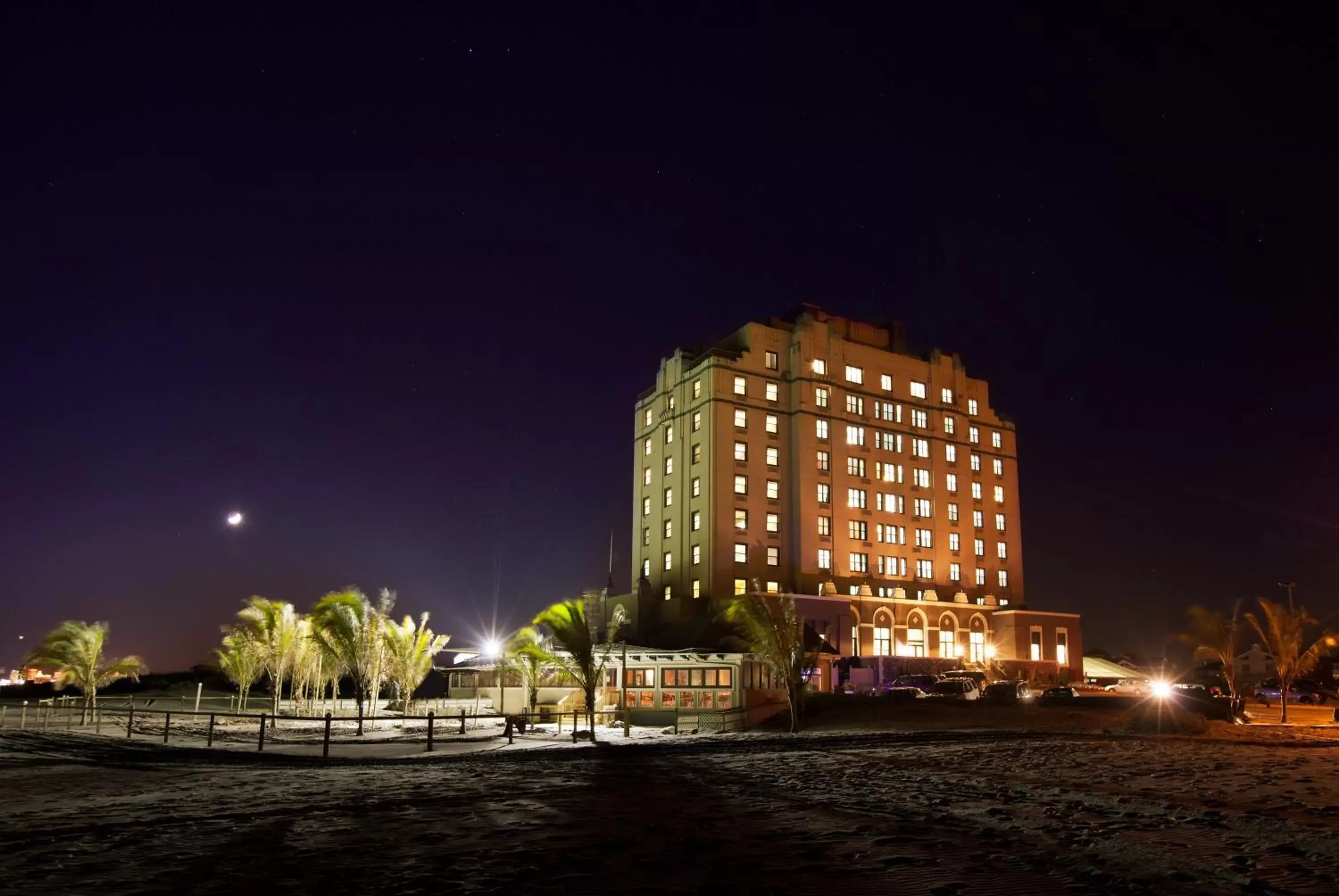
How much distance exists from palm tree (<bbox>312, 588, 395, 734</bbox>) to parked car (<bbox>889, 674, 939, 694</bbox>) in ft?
90.3

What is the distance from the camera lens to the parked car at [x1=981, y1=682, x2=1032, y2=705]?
4572 cm

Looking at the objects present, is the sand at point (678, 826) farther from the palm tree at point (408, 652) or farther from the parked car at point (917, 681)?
the parked car at point (917, 681)

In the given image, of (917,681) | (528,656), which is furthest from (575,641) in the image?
(917,681)

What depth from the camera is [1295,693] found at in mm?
64562

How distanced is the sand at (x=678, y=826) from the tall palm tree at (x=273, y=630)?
79.7 ft

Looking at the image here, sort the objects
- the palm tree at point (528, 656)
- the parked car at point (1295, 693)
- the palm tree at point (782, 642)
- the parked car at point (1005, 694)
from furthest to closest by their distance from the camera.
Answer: the parked car at point (1295, 693)
the parked car at point (1005, 694)
the palm tree at point (528, 656)
the palm tree at point (782, 642)

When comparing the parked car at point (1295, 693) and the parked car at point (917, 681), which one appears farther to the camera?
the parked car at point (1295, 693)

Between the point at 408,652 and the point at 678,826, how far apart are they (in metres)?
36.3

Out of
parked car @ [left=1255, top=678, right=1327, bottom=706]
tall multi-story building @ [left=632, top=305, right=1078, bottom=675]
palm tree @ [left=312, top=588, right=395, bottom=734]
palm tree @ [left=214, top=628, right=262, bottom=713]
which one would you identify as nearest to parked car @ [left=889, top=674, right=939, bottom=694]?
tall multi-story building @ [left=632, top=305, right=1078, bottom=675]

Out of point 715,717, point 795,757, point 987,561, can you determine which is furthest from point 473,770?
point 987,561

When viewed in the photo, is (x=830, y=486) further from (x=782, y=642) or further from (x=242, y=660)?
(x=242, y=660)

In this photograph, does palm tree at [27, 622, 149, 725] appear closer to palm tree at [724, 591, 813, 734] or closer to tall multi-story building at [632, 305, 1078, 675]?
palm tree at [724, 591, 813, 734]

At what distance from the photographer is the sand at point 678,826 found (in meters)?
9.64

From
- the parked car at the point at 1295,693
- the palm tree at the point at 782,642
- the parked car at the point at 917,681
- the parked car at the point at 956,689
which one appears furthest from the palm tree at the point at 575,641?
the parked car at the point at 1295,693
